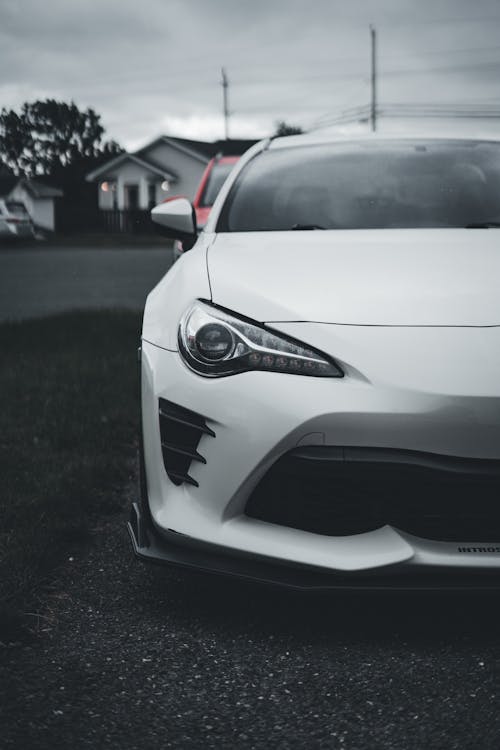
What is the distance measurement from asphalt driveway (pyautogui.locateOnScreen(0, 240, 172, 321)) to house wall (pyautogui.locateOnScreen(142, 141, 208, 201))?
28.5 metres

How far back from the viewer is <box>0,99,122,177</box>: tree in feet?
309

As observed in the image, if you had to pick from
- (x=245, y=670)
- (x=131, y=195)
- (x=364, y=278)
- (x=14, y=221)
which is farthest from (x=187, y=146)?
(x=245, y=670)

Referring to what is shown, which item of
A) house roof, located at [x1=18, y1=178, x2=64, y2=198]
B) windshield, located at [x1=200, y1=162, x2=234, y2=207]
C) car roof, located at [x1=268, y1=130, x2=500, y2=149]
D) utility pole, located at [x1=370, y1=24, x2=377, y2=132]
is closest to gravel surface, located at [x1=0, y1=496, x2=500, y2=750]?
car roof, located at [x1=268, y1=130, x2=500, y2=149]

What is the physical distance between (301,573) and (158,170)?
163 ft

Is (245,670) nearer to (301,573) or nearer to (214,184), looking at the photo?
(301,573)

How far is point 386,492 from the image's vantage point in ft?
7.57

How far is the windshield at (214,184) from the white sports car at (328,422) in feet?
23.2

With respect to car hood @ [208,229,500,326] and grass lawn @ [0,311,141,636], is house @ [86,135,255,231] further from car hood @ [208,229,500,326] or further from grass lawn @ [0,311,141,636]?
car hood @ [208,229,500,326]

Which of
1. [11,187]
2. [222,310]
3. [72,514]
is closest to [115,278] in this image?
[72,514]

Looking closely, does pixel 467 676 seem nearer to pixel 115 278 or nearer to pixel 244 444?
pixel 244 444

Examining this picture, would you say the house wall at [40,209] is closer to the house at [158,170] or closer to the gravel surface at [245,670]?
the house at [158,170]

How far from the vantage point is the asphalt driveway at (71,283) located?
11531mm

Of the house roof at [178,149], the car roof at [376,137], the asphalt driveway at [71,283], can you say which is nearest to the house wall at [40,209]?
the house roof at [178,149]

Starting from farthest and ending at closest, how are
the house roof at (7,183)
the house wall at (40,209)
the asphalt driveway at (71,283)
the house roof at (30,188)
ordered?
the house roof at (7,183) < the house wall at (40,209) < the house roof at (30,188) < the asphalt driveway at (71,283)
